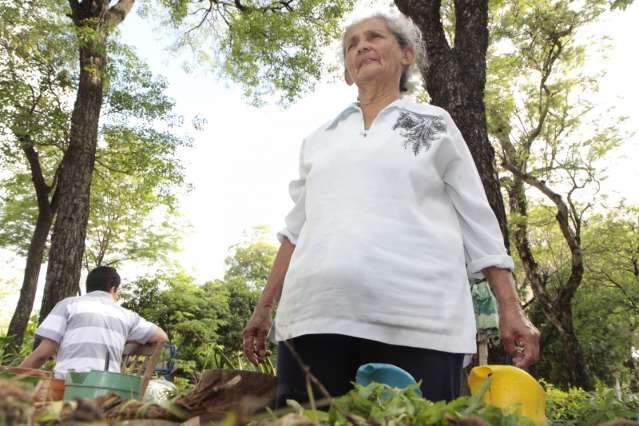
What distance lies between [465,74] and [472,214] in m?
4.38

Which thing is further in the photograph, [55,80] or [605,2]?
[605,2]

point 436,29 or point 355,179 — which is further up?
point 436,29

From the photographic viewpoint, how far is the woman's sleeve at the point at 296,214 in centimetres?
236

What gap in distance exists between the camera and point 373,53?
232cm

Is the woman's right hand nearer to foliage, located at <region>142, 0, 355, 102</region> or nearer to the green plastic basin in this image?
the green plastic basin

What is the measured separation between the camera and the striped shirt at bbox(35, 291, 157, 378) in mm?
4559

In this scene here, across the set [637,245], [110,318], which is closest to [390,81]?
[110,318]

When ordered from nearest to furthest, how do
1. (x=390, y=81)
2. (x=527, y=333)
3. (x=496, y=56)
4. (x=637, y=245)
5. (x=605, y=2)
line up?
(x=527, y=333) → (x=390, y=81) → (x=605, y=2) → (x=496, y=56) → (x=637, y=245)

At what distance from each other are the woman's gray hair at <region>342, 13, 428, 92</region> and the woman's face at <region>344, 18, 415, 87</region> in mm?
22

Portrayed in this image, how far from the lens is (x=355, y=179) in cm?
193

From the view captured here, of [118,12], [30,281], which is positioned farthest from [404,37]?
[30,281]

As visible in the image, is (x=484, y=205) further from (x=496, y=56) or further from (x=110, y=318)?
(x=496, y=56)

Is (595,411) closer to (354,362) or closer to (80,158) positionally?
(354,362)

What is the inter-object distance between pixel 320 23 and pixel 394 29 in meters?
12.7
